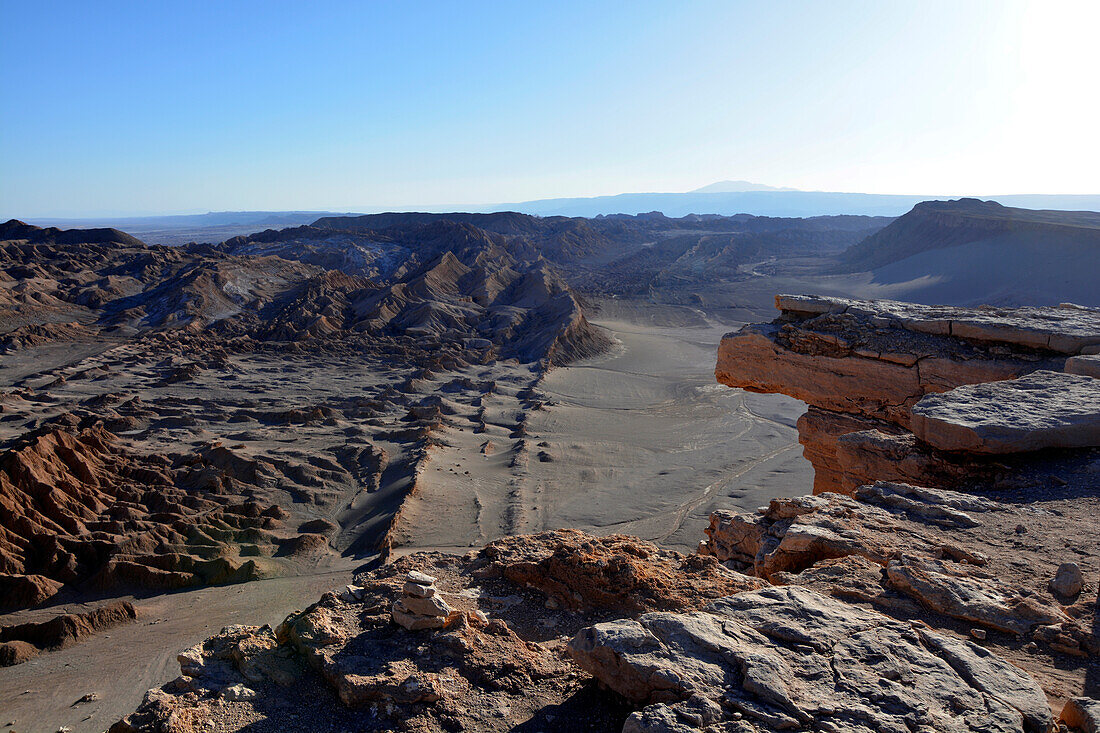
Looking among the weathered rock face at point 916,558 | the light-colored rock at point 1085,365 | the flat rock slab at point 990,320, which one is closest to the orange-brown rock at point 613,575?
the weathered rock face at point 916,558

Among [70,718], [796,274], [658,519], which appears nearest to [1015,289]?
[796,274]

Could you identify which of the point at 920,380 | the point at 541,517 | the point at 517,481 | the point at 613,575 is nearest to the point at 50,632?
the point at 541,517

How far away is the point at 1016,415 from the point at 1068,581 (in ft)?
8.56

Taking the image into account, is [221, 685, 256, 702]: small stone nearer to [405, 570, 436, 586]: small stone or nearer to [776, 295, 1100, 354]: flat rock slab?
[405, 570, 436, 586]: small stone

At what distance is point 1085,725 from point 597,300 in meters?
50.3

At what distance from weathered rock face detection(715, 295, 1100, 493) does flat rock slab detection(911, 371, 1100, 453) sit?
1 centimetres

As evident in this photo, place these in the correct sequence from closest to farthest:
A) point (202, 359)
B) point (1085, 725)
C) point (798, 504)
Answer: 1. point (1085, 725)
2. point (798, 504)
3. point (202, 359)

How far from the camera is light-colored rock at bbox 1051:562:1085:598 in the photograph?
414 cm

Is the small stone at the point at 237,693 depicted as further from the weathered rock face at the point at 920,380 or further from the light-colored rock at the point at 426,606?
the weathered rock face at the point at 920,380

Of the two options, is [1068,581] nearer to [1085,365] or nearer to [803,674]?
[803,674]

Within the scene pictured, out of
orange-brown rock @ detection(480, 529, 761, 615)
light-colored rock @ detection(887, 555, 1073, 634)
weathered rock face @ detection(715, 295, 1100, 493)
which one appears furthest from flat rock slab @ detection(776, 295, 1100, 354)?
orange-brown rock @ detection(480, 529, 761, 615)

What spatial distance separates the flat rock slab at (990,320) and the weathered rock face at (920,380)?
2 centimetres

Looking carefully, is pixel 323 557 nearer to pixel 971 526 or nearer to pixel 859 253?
pixel 971 526

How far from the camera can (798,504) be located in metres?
6.54
